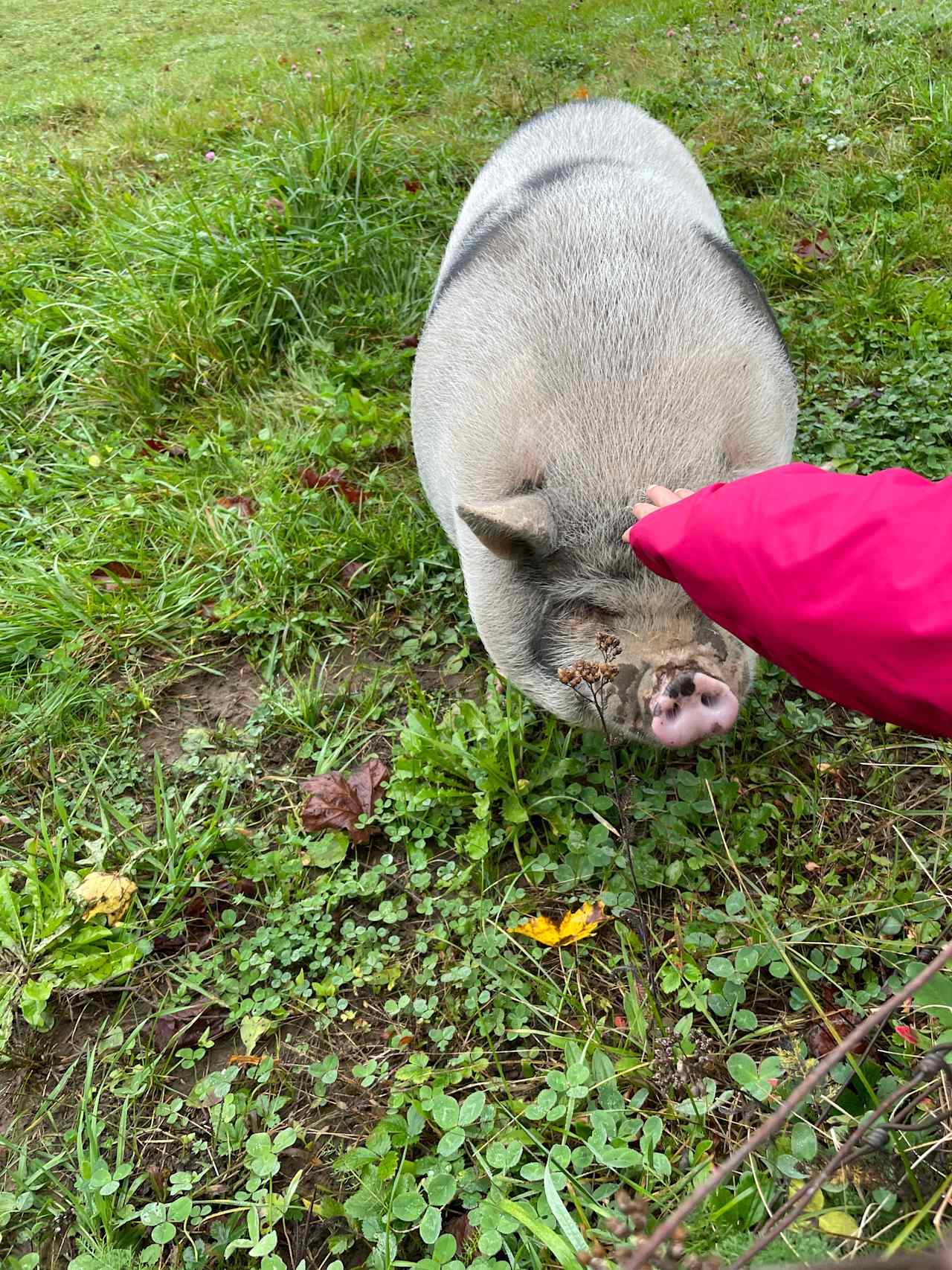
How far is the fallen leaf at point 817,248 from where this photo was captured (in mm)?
4652

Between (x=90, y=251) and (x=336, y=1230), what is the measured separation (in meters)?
5.24

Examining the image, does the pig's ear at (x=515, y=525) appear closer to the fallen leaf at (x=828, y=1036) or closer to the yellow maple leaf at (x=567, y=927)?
the yellow maple leaf at (x=567, y=927)

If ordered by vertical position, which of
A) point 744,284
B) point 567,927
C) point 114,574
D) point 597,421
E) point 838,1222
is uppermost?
point 744,284

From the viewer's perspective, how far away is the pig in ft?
8.16

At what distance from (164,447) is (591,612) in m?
2.82

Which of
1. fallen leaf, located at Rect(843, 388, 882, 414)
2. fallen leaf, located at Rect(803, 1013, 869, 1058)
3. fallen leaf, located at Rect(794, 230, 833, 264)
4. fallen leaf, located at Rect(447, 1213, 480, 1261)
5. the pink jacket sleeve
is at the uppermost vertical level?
the pink jacket sleeve

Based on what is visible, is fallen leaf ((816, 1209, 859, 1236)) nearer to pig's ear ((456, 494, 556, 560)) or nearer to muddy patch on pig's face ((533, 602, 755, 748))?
muddy patch on pig's face ((533, 602, 755, 748))

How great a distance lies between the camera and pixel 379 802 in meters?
2.98

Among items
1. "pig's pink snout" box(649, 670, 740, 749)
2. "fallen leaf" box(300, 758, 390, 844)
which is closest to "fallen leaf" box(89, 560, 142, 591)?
"fallen leaf" box(300, 758, 390, 844)

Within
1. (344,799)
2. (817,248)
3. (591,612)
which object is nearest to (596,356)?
(591,612)

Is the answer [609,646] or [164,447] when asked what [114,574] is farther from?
[609,646]

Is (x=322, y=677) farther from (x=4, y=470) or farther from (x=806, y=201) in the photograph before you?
(x=806, y=201)

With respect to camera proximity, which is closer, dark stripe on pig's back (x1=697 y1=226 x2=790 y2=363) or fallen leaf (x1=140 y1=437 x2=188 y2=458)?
dark stripe on pig's back (x1=697 y1=226 x2=790 y2=363)

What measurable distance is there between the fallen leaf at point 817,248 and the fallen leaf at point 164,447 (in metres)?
3.41
